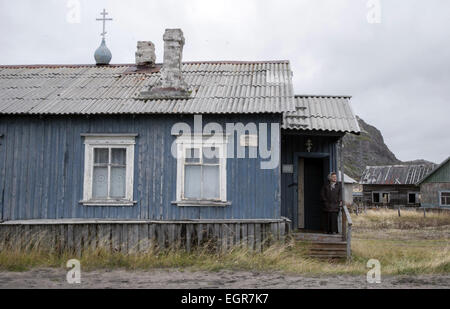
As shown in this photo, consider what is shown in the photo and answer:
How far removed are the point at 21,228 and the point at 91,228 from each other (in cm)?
148

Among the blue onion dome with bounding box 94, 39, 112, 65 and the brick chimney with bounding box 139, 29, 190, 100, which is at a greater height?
the blue onion dome with bounding box 94, 39, 112, 65

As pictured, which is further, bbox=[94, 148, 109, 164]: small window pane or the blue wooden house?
bbox=[94, 148, 109, 164]: small window pane

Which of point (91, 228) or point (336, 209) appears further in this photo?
point (336, 209)

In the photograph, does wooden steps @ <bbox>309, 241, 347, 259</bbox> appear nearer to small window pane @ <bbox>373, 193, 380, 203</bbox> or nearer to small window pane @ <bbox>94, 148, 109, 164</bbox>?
small window pane @ <bbox>94, 148, 109, 164</bbox>

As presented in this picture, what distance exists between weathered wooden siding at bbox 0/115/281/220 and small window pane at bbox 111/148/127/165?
1.24ft

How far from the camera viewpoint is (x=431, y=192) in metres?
33.1

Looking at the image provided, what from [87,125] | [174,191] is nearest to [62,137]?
[87,125]

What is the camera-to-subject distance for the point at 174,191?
10391mm

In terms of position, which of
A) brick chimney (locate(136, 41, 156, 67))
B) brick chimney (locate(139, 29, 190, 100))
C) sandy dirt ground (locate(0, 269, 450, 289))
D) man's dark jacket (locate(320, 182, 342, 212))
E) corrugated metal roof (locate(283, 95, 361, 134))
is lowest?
sandy dirt ground (locate(0, 269, 450, 289))

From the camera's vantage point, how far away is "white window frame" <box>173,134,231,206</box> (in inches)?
404

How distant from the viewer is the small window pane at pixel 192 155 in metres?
10.5

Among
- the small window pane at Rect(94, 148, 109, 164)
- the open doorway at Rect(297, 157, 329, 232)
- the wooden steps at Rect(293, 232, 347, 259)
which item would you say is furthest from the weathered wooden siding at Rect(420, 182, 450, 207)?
the small window pane at Rect(94, 148, 109, 164)
